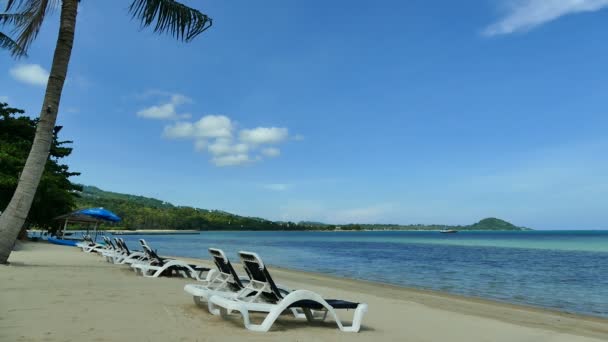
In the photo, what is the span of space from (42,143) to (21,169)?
13866 mm

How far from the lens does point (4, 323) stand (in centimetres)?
477

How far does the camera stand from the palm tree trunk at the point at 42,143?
33.4 feet

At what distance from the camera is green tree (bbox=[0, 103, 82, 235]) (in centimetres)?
2127

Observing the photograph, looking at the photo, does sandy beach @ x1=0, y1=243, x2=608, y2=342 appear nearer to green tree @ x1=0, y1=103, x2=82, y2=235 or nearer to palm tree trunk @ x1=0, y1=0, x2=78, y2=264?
palm tree trunk @ x1=0, y1=0, x2=78, y2=264

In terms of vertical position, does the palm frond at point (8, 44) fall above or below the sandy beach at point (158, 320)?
above

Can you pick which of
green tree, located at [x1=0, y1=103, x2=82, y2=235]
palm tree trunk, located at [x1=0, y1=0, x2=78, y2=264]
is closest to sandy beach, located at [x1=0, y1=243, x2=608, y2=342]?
palm tree trunk, located at [x1=0, y1=0, x2=78, y2=264]

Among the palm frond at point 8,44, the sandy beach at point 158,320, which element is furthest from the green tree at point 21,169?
the sandy beach at point 158,320

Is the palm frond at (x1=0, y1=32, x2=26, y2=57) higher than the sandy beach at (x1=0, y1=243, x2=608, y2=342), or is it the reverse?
the palm frond at (x1=0, y1=32, x2=26, y2=57)

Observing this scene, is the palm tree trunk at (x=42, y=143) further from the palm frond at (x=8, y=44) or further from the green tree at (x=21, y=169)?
the green tree at (x=21, y=169)

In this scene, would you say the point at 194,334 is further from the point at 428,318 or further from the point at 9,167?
the point at 9,167

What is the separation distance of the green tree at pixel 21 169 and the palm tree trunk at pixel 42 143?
35.8 ft

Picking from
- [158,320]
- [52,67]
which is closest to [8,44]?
[52,67]

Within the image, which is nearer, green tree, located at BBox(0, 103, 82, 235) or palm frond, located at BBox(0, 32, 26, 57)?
palm frond, located at BBox(0, 32, 26, 57)

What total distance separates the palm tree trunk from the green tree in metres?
10.9
